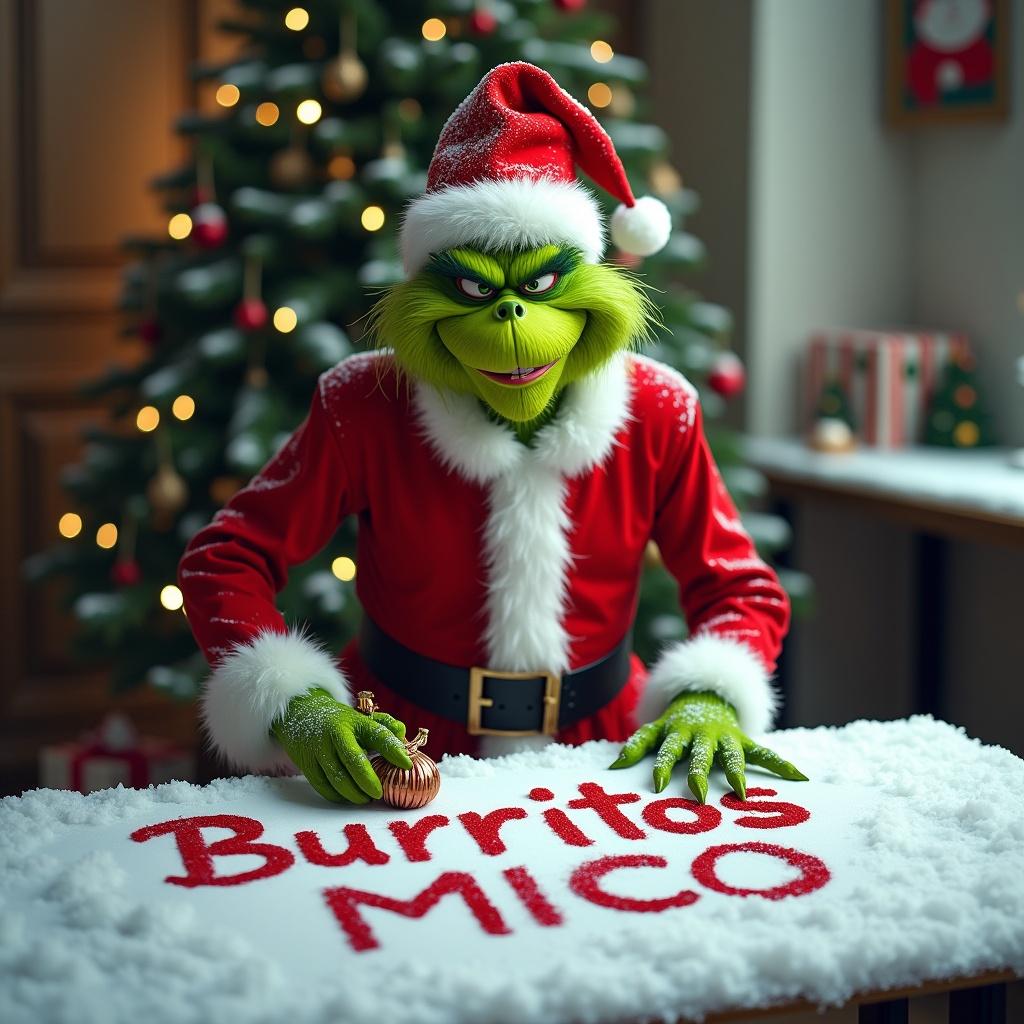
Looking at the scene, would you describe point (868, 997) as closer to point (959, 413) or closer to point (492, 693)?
point (492, 693)

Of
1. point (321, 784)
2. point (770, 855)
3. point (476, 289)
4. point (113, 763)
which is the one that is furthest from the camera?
point (113, 763)

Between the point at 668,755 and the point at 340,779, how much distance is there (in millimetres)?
304

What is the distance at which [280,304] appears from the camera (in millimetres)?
2412

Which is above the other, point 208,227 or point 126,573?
point 208,227

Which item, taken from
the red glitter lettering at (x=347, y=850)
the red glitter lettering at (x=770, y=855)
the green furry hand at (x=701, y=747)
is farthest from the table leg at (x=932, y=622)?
the red glitter lettering at (x=347, y=850)

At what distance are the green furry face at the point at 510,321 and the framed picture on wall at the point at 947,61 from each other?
1.87 meters

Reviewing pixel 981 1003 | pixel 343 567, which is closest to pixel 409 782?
→ pixel 981 1003

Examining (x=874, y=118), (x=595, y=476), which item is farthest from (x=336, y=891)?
(x=874, y=118)

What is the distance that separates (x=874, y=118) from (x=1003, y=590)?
1094 mm

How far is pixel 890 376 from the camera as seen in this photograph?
301cm

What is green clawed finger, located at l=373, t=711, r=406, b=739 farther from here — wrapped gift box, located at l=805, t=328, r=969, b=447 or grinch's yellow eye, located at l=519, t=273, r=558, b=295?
wrapped gift box, located at l=805, t=328, r=969, b=447

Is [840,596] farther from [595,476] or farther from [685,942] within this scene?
[685,942]

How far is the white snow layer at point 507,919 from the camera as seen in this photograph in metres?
0.90

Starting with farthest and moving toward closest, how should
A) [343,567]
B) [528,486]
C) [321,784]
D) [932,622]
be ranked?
1. [932,622]
2. [343,567]
3. [528,486]
4. [321,784]
